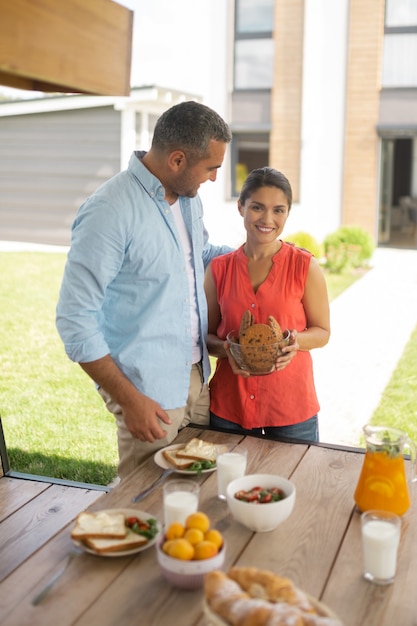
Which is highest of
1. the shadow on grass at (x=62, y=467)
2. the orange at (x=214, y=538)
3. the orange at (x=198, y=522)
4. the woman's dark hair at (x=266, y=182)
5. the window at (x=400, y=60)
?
the window at (x=400, y=60)

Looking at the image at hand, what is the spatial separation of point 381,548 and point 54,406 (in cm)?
393

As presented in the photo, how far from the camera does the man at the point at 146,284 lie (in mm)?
2166

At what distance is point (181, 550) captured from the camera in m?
1.53

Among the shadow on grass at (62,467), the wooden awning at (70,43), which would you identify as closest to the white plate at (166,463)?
the wooden awning at (70,43)

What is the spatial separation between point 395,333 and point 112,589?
6.14 m

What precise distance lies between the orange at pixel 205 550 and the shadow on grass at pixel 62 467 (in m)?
2.45

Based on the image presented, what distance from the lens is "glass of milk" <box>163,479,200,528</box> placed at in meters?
1.73

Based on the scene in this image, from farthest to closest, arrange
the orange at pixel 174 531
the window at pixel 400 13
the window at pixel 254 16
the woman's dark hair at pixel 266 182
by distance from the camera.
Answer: the window at pixel 254 16 < the window at pixel 400 13 < the woman's dark hair at pixel 266 182 < the orange at pixel 174 531

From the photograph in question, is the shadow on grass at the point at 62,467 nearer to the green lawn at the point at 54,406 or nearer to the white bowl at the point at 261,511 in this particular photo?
the green lawn at the point at 54,406

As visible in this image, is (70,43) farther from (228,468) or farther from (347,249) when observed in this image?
(347,249)

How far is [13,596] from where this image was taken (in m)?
1.56

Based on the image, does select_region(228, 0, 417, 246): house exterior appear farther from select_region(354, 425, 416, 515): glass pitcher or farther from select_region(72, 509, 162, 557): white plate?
select_region(72, 509, 162, 557): white plate

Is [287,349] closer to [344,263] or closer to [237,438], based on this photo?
[237,438]

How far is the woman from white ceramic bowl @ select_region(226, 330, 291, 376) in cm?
12
